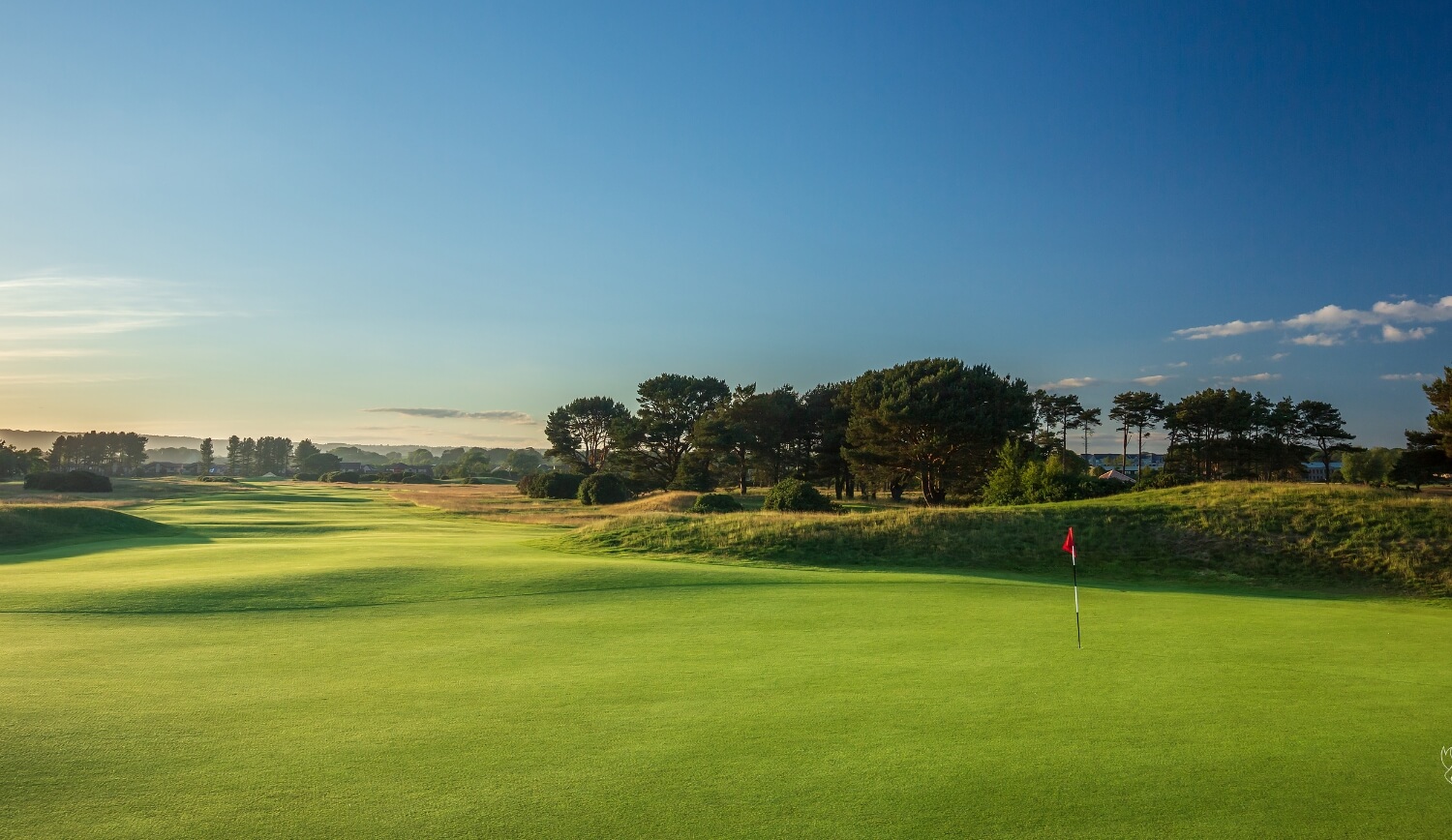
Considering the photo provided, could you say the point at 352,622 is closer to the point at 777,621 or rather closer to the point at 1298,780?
the point at 777,621

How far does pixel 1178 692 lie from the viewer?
24.7 ft

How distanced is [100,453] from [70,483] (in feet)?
262

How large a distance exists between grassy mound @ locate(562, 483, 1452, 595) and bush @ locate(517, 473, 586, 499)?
42.3 metres

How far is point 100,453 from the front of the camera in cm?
12575

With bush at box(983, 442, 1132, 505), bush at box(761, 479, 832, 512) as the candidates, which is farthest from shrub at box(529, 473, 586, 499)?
bush at box(983, 442, 1132, 505)

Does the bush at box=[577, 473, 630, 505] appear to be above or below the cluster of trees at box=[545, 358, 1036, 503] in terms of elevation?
below

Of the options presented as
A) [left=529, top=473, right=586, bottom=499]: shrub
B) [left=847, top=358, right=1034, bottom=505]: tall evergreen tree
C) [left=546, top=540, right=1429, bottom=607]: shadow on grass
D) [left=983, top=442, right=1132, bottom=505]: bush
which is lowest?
[left=546, top=540, right=1429, bottom=607]: shadow on grass

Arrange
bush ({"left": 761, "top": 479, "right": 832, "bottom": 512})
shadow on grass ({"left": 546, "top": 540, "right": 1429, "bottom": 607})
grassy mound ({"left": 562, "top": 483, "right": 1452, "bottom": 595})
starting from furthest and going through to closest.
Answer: bush ({"left": 761, "top": 479, "right": 832, "bottom": 512}), grassy mound ({"left": 562, "top": 483, "right": 1452, "bottom": 595}), shadow on grass ({"left": 546, "top": 540, "right": 1429, "bottom": 607})

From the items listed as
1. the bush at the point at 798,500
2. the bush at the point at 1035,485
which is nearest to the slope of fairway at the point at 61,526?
the bush at the point at 798,500

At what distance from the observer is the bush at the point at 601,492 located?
201ft

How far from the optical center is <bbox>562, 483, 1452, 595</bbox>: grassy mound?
22.4 metres

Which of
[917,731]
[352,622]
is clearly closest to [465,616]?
[352,622]

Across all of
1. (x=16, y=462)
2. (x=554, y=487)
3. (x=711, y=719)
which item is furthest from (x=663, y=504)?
(x=16, y=462)

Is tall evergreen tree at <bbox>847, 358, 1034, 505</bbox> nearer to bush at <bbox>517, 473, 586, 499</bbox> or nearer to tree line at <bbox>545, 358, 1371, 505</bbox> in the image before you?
tree line at <bbox>545, 358, 1371, 505</bbox>
